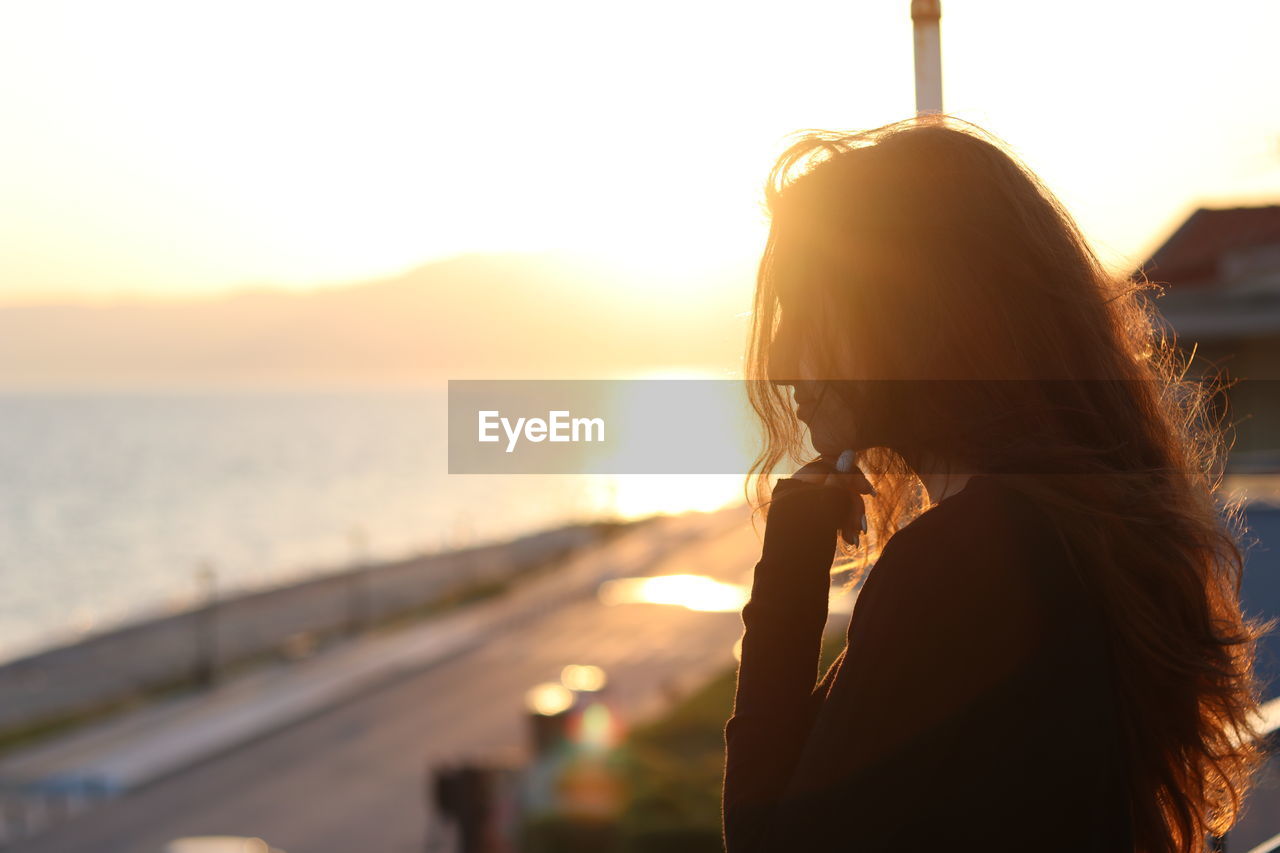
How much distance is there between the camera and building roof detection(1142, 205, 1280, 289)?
432 inches

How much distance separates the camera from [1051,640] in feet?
4.56

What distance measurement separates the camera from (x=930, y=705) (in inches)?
54.4

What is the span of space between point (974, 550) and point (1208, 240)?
1170 cm

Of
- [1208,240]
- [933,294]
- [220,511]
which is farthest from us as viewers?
[220,511]

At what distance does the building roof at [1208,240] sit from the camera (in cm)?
1097

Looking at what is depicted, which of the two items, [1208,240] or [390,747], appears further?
[390,747]

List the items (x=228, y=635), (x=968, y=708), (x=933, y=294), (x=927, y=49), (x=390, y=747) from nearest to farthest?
(x=968, y=708) < (x=933, y=294) < (x=927, y=49) < (x=390, y=747) < (x=228, y=635)

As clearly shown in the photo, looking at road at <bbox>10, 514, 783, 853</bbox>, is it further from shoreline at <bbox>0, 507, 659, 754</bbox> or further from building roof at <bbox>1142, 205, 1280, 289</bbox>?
building roof at <bbox>1142, 205, 1280, 289</bbox>

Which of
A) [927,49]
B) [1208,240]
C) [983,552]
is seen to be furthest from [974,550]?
[1208,240]

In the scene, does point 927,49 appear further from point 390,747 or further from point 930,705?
point 390,747

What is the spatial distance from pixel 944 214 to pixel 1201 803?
919 mm

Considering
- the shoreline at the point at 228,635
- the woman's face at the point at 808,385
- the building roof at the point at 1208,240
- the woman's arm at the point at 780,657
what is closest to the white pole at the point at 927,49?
the woman's face at the point at 808,385

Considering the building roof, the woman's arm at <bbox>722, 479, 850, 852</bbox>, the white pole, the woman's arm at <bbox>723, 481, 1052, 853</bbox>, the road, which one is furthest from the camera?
the road

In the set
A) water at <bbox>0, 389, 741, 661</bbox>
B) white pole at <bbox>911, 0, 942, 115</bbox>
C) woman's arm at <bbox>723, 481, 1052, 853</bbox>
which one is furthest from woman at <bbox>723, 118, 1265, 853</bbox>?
water at <bbox>0, 389, 741, 661</bbox>
